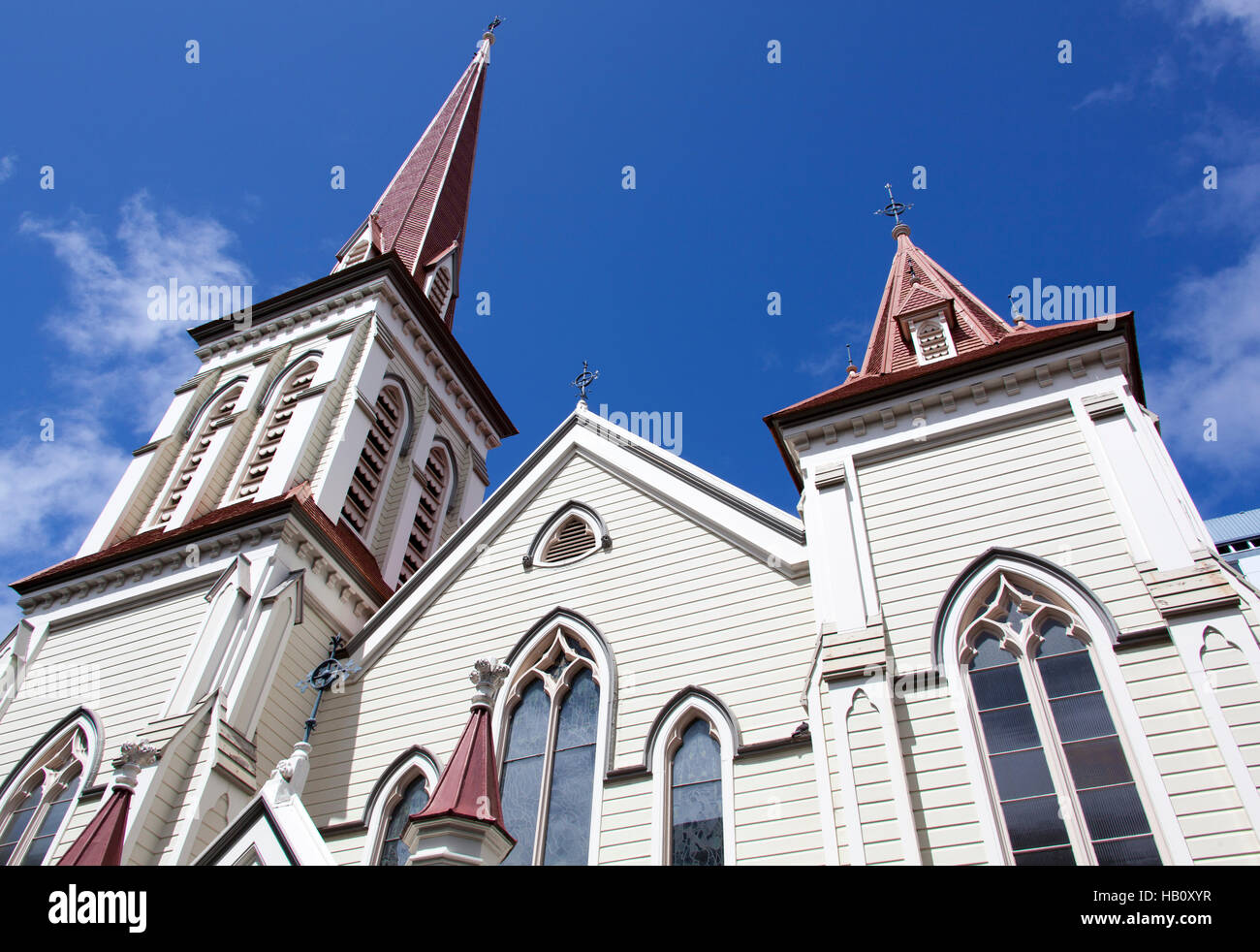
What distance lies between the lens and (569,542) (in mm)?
13711

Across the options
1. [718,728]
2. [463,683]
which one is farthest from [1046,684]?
[463,683]

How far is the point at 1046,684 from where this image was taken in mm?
8836

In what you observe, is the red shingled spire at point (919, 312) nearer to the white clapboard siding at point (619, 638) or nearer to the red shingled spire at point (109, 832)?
the white clapboard siding at point (619, 638)

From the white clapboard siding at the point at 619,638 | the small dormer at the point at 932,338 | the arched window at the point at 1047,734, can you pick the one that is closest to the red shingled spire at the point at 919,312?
the small dormer at the point at 932,338

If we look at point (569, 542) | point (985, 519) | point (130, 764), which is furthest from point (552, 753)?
point (985, 519)

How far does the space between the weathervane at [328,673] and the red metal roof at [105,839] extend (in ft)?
10.8

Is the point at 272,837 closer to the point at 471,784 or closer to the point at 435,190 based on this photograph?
the point at 471,784

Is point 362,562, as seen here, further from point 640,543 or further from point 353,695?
point 640,543

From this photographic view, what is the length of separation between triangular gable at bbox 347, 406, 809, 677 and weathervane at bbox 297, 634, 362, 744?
293 millimetres

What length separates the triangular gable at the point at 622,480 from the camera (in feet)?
40.0

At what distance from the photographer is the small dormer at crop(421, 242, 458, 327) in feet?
81.9

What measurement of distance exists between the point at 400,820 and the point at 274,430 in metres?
9.93

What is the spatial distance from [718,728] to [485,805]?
3.67 m

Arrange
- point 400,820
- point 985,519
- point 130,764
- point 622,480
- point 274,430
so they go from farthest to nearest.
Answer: point 274,430
point 622,480
point 400,820
point 985,519
point 130,764
